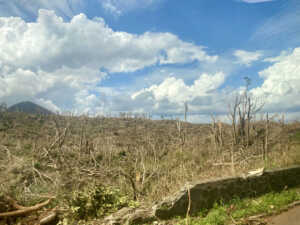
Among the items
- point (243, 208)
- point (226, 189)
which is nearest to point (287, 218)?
point (243, 208)

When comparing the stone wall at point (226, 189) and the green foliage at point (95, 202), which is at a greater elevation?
the stone wall at point (226, 189)

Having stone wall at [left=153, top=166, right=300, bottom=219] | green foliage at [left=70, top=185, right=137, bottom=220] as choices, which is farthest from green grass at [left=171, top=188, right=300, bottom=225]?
green foliage at [left=70, top=185, right=137, bottom=220]

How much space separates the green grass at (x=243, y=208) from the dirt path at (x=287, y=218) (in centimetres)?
17

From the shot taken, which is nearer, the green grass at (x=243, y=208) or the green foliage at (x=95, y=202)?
the green grass at (x=243, y=208)

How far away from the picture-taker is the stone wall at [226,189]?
5.12 m

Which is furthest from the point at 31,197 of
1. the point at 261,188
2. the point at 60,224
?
the point at 261,188

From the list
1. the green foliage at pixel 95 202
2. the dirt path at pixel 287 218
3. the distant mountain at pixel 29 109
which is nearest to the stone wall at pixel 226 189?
the dirt path at pixel 287 218

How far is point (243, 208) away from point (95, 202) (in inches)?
142

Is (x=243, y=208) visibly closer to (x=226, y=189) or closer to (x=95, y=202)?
(x=226, y=189)

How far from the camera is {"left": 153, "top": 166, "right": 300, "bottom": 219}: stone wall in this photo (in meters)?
5.12

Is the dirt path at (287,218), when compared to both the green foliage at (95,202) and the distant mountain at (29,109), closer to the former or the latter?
the green foliage at (95,202)

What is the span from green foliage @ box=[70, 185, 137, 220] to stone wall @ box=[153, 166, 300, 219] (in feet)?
4.06

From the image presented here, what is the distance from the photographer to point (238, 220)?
4859mm

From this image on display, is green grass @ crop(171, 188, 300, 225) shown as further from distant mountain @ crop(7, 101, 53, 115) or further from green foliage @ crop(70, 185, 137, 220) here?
distant mountain @ crop(7, 101, 53, 115)
